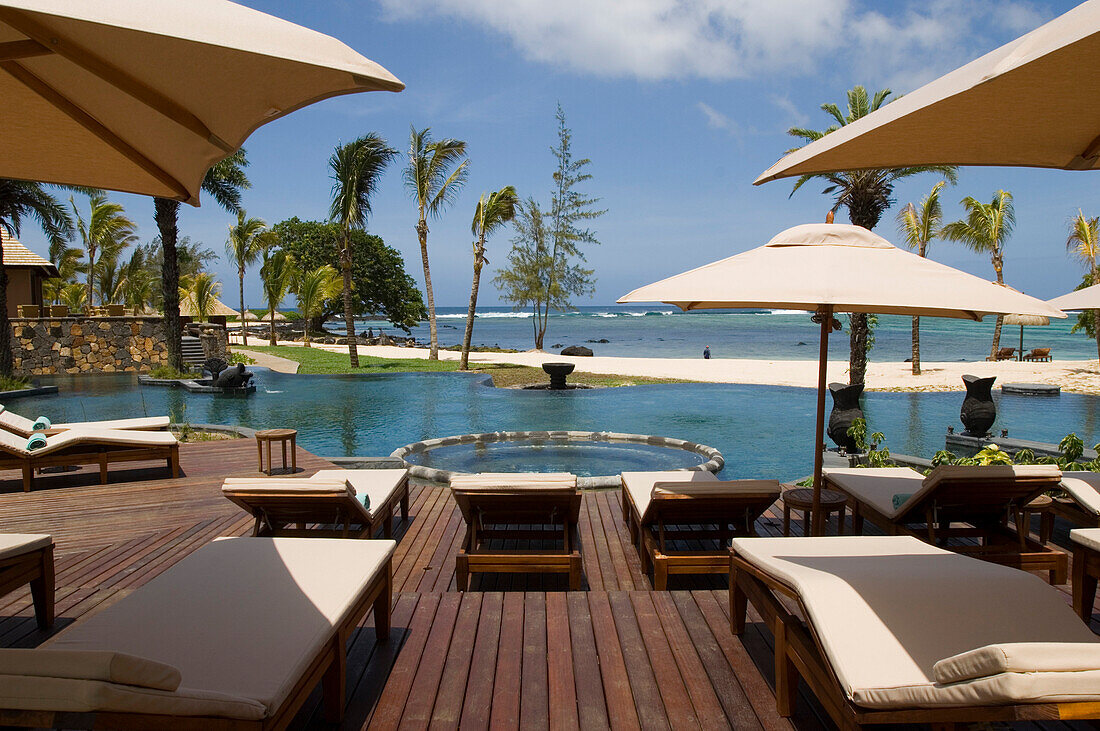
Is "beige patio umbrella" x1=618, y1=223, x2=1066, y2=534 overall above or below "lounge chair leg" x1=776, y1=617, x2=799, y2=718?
above

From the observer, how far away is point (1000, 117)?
2.32m

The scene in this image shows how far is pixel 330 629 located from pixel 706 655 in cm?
160

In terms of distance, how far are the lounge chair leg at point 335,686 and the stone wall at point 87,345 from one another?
20.7 m

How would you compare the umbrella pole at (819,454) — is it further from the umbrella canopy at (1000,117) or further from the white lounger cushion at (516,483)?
the white lounger cushion at (516,483)

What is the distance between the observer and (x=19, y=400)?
13.4m

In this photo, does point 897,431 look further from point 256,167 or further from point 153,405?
point 256,167

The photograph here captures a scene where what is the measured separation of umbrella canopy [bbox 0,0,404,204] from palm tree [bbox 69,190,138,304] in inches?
1081

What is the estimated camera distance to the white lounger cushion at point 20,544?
2848mm

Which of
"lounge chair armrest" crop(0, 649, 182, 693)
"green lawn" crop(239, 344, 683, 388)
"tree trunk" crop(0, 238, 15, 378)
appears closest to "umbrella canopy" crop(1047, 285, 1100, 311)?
"lounge chair armrest" crop(0, 649, 182, 693)

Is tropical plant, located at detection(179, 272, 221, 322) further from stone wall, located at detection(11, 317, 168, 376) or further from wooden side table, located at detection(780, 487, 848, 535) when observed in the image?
wooden side table, located at detection(780, 487, 848, 535)

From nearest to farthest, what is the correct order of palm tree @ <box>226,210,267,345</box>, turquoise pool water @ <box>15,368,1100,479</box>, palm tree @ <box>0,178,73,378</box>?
turquoise pool water @ <box>15,368,1100,479</box> → palm tree @ <box>0,178,73,378</box> → palm tree @ <box>226,210,267,345</box>

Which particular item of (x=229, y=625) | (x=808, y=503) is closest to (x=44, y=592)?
(x=229, y=625)

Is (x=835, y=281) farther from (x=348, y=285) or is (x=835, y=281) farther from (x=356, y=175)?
(x=348, y=285)

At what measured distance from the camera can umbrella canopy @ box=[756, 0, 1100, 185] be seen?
156cm
